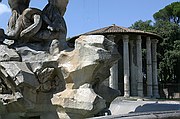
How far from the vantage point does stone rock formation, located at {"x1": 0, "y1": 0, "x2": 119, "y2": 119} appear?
4988mm

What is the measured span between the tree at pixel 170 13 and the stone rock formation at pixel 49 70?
4269 centimetres

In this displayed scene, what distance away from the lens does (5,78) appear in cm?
548

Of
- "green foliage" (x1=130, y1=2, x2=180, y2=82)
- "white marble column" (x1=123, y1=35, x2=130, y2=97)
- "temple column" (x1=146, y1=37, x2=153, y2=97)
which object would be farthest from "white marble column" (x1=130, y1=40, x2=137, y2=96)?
"green foliage" (x1=130, y1=2, x2=180, y2=82)

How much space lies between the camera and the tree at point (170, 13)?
46.8 m

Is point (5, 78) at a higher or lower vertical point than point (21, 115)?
higher

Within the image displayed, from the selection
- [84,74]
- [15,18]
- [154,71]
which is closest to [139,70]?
[154,71]

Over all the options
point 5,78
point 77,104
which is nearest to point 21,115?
point 5,78

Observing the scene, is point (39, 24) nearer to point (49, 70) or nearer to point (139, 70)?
point (49, 70)

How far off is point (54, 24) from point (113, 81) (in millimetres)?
25704

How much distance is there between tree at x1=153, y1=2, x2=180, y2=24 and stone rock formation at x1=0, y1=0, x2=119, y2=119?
42695 mm

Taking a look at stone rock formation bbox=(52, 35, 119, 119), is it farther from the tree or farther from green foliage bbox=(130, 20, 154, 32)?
the tree

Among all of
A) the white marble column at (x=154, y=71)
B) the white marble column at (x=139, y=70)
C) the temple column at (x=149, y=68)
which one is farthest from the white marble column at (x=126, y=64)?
the white marble column at (x=154, y=71)

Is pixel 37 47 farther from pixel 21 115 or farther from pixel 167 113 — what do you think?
pixel 167 113

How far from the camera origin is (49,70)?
5.57 meters
